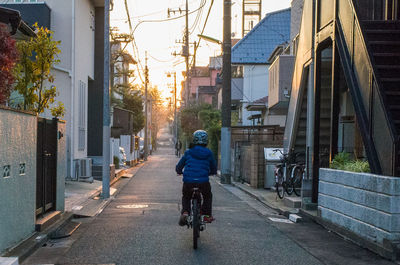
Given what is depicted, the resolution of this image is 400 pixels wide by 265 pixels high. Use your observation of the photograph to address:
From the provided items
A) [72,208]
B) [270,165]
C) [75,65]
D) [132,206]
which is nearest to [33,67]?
[72,208]

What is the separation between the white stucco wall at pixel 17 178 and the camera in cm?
624

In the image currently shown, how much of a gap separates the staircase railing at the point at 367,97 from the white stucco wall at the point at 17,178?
207 inches

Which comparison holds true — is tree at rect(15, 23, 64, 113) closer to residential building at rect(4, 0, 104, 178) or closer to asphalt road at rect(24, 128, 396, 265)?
asphalt road at rect(24, 128, 396, 265)

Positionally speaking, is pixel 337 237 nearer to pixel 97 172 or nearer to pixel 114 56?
pixel 97 172

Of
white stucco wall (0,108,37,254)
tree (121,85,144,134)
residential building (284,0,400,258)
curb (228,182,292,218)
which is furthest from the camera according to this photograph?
tree (121,85,144,134)

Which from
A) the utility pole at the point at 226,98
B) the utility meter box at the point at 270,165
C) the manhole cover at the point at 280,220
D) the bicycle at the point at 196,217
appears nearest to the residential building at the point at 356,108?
the manhole cover at the point at 280,220

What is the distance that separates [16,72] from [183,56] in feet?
144

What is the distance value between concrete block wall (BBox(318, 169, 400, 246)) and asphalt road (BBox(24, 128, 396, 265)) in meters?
0.37

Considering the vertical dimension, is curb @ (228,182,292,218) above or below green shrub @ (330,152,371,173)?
below

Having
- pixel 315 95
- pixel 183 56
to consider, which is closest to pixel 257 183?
pixel 315 95

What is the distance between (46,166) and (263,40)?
99.0ft

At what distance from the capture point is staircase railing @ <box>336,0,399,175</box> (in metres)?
7.43

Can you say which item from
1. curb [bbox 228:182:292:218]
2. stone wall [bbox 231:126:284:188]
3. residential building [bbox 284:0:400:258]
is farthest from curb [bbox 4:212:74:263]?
stone wall [bbox 231:126:284:188]

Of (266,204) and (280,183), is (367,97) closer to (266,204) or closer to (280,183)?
(266,204)
